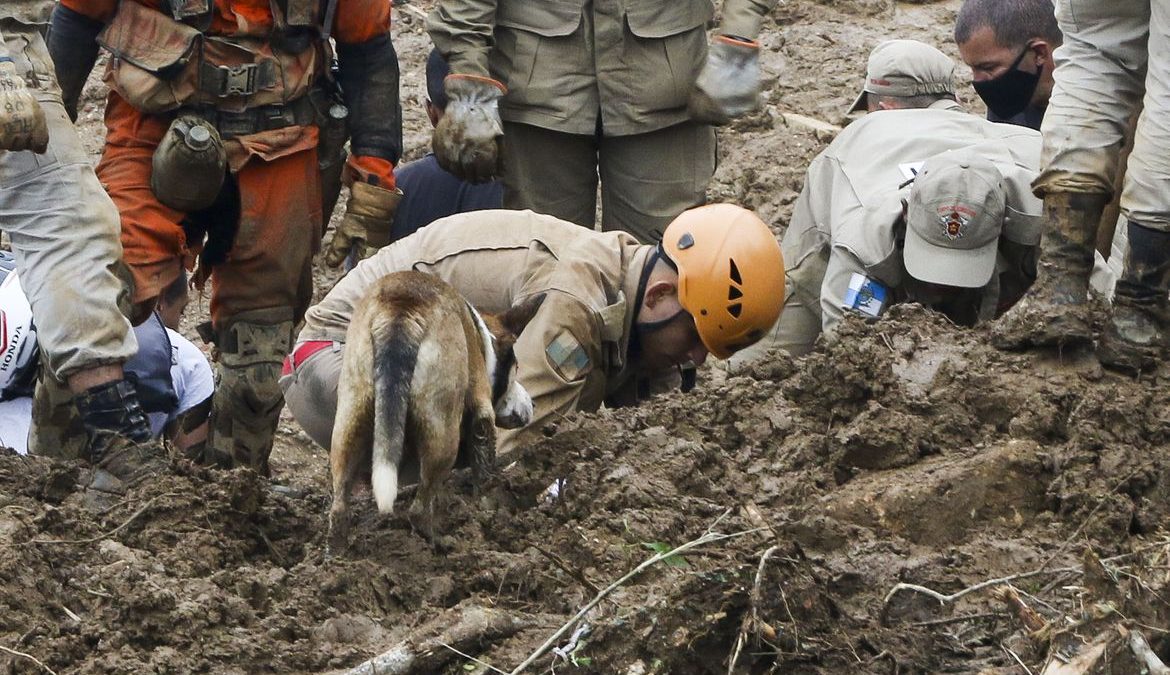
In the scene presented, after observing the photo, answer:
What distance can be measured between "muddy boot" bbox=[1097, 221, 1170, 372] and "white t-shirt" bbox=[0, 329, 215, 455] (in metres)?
3.27

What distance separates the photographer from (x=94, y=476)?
475cm

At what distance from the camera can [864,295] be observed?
6.07 metres

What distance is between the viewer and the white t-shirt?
589 centimetres

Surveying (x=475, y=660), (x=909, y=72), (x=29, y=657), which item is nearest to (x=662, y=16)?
(x=909, y=72)

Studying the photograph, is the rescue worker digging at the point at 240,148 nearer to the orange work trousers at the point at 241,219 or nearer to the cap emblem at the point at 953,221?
the orange work trousers at the point at 241,219

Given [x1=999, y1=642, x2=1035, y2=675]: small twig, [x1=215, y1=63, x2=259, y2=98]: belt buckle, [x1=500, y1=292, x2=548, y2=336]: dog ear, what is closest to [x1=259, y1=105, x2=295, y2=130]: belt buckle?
[x1=215, y1=63, x2=259, y2=98]: belt buckle

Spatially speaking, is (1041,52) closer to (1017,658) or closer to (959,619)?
(959,619)

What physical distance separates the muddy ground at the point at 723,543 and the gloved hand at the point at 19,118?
94cm

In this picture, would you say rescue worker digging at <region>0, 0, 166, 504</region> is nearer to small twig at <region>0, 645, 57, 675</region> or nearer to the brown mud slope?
the brown mud slope

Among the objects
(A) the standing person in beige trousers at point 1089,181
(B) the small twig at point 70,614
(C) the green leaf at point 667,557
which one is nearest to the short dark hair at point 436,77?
(A) the standing person in beige trousers at point 1089,181

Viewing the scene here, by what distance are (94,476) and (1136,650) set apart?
116 inches

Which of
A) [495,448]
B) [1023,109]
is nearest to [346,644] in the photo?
[495,448]

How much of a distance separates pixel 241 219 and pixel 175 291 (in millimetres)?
420

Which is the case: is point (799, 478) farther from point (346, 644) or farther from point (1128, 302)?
point (346, 644)
